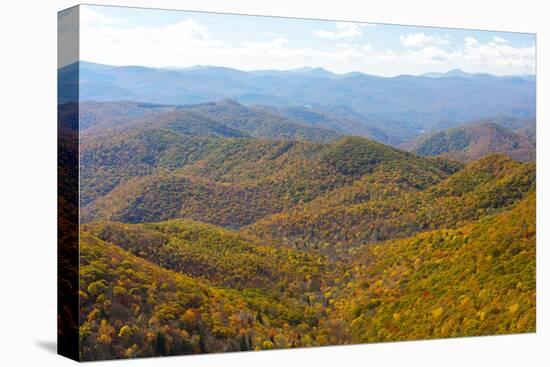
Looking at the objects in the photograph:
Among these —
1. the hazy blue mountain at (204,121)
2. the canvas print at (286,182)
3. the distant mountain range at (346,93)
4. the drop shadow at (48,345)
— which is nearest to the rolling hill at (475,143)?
the canvas print at (286,182)

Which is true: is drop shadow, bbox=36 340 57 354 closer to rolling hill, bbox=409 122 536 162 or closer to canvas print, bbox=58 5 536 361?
canvas print, bbox=58 5 536 361

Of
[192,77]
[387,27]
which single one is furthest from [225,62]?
[387,27]

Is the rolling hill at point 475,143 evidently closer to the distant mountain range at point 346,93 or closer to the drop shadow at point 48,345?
the distant mountain range at point 346,93

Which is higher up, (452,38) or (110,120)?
(452,38)

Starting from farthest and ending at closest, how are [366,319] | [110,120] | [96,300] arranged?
1. [366,319]
2. [110,120]
3. [96,300]

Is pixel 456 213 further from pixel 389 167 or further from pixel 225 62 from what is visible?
pixel 225 62

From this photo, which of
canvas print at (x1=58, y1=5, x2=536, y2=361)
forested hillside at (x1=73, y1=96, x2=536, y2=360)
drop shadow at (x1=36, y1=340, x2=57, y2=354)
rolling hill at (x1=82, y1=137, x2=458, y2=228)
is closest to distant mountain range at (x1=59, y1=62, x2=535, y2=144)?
canvas print at (x1=58, y1=5, x2=536, y2=361)

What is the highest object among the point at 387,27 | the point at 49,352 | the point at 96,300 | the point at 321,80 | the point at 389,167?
the point at 387,27
